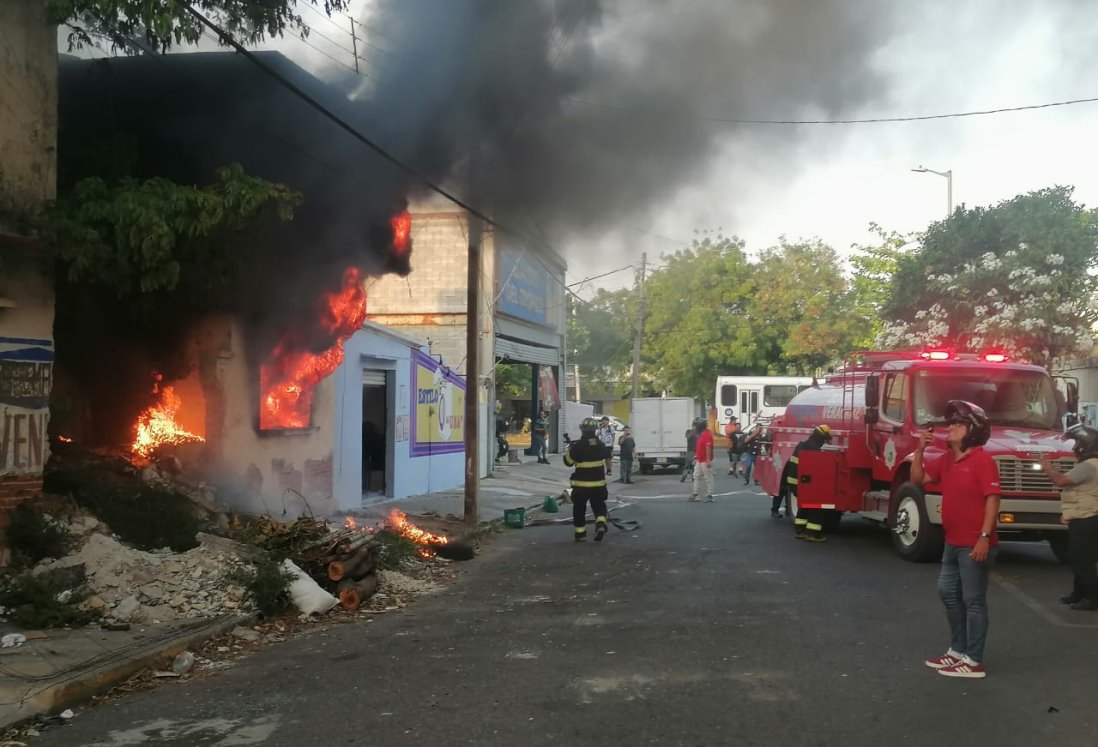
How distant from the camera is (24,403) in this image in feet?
27.5

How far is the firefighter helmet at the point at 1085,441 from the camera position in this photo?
8.12 metres

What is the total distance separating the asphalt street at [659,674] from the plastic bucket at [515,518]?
5.12 metres

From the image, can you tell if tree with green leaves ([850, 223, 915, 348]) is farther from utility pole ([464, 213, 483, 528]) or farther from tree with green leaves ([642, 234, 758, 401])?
utility pole ([464, 213, 483, 528])

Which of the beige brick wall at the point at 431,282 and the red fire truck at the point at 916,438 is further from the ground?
the beige brick wall at the point at 431,282

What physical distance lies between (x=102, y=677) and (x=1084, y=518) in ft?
24.7

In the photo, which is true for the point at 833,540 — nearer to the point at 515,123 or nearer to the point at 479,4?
the point at 515,123

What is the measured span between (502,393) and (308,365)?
107 feet

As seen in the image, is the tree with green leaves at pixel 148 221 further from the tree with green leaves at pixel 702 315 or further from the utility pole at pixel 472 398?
the tree with green leaves at pixel 702 315

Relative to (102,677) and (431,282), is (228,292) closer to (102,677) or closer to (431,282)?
(102,677)

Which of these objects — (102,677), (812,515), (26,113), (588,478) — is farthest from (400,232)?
(102,677)

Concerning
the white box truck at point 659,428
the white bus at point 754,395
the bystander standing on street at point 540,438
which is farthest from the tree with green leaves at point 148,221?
the white bus at point 754,395

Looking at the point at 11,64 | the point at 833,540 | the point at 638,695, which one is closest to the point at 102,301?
the point at 11,64

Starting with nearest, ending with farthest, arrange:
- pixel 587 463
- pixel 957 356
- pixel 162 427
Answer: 1. pixel 162 427
2. pixel 957 356
3. pixel 587 463

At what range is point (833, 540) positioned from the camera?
13.0 meters
